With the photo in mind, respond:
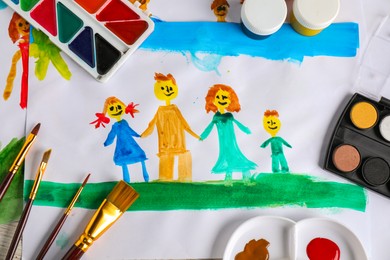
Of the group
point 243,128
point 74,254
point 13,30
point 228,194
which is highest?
point 13,30

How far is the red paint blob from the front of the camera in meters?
0.72

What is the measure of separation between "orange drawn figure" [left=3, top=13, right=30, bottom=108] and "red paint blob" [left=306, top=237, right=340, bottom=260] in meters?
0.51

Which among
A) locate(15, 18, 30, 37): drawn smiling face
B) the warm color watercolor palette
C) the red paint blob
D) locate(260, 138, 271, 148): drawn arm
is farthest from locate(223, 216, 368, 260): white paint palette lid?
locate(15, 18, 30, 37): drawn smiling face

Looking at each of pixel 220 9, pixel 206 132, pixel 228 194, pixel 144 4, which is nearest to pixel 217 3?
pixel 220 9

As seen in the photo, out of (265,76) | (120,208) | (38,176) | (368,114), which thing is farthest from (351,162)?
(38,176)

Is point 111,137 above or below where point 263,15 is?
below

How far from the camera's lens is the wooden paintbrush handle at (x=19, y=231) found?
2.23 ft

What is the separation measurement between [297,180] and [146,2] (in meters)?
0.39

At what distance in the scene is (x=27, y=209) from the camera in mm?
701

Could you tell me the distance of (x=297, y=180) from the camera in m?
0.75

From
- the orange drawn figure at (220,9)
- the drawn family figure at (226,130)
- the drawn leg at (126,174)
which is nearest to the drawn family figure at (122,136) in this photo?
the drawn leg at (126,174)

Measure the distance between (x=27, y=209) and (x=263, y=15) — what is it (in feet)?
1.56

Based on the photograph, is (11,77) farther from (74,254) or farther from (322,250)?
(322,250)

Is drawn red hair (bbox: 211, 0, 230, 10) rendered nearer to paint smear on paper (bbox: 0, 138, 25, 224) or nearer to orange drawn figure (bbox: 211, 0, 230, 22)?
orange drawn figure (bbox: 211, 0, 230, 22)
